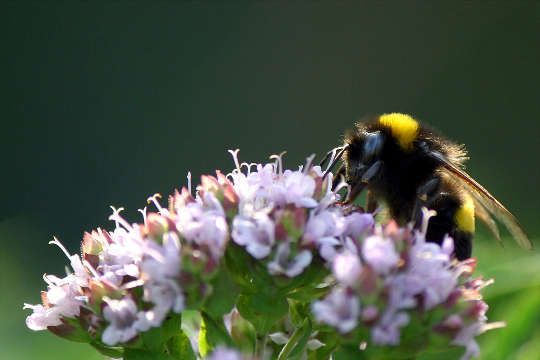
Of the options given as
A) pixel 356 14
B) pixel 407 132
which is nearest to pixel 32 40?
pixel 356 14

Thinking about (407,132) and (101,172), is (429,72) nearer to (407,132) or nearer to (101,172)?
(101,172)

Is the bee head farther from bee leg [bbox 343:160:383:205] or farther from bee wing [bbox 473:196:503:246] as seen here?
bee wing [bbox 473:196:503:246]

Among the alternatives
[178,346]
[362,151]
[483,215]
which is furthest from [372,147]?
[178,346]

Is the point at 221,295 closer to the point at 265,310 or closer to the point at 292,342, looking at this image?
the point at 265,310

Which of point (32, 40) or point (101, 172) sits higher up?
point (32, 40)

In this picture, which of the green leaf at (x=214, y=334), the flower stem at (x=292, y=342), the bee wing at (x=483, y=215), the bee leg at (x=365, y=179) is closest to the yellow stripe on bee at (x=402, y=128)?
the bee leg at (x=365, y=179)
